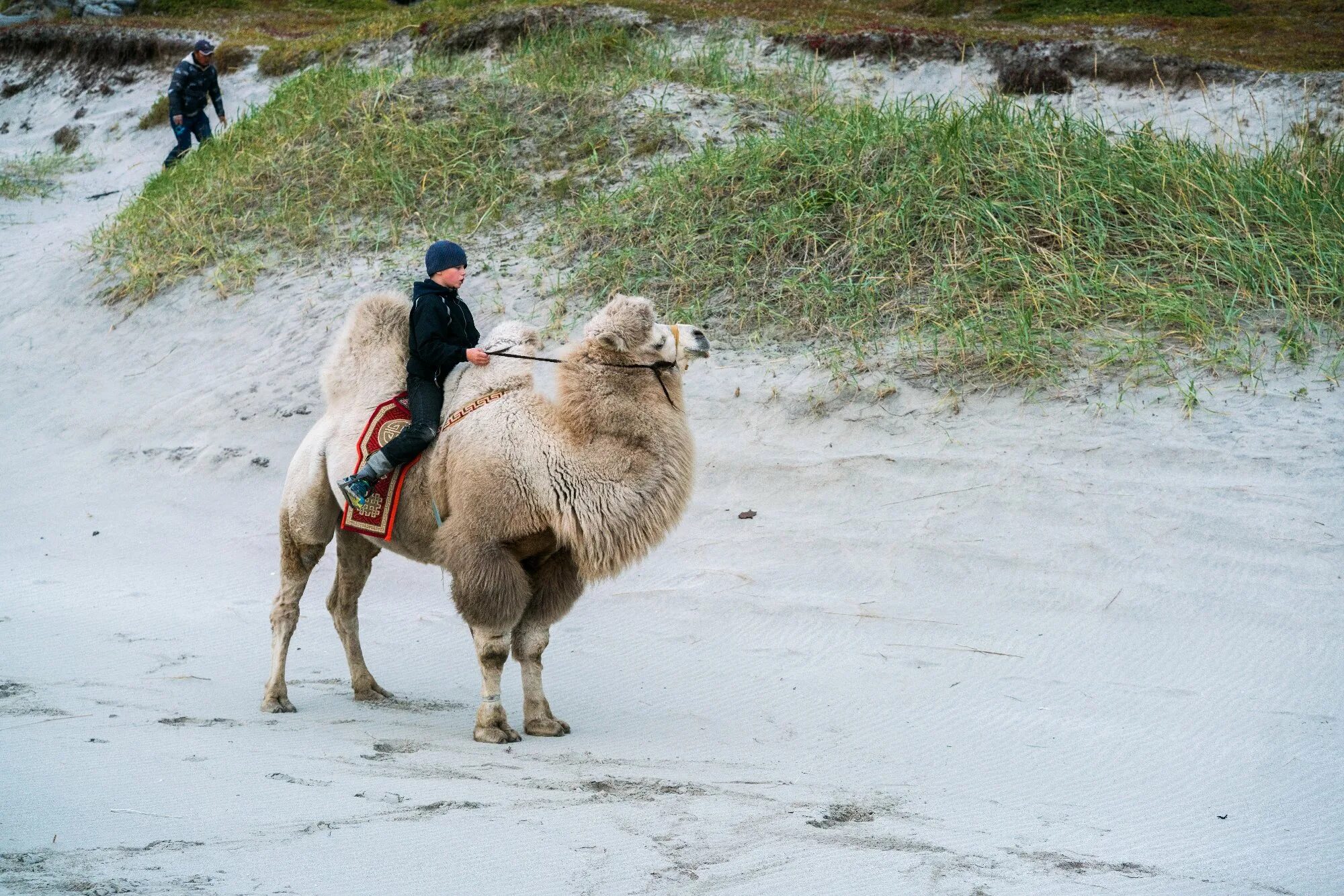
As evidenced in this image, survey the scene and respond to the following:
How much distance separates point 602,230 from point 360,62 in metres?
8.01

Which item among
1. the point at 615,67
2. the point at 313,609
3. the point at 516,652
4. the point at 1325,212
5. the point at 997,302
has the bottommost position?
the point at 313,609

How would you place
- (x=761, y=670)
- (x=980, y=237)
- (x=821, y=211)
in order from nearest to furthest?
(x=761, y=670), (x=980, y=237), (x=821, y=211)

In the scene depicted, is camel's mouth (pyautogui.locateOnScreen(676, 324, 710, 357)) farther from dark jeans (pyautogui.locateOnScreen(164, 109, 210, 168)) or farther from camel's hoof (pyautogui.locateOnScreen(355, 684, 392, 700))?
dark jeans (pyautogui.locateOnScreen(164, 109, 210, 168))

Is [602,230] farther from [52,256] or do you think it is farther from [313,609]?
[52,256]

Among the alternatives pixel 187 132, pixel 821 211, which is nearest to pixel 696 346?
pixel 821 211

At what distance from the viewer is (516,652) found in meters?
5.30

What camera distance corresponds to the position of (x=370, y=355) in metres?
5.80

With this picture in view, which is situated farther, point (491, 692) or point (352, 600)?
point (352, 600)

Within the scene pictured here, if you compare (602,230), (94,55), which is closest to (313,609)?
(602,230)

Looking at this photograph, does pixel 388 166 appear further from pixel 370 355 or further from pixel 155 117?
pixel 155 117

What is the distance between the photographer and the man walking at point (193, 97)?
51.9 feet

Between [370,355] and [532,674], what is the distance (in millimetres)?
1736

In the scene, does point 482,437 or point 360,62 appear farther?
point 360,62

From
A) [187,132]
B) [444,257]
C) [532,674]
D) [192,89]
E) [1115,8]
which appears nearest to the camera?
[532,674]
